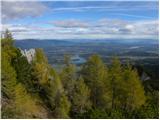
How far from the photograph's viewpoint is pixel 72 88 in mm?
8859

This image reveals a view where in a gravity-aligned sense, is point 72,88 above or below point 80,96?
above

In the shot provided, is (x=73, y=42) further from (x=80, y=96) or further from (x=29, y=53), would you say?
(x=80, y=96)

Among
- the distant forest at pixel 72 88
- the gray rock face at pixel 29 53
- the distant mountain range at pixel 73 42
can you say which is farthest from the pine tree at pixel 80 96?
the distant mountain range at pixel 73 42

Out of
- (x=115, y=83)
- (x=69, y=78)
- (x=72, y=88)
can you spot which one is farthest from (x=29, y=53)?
(x=115, y=83)

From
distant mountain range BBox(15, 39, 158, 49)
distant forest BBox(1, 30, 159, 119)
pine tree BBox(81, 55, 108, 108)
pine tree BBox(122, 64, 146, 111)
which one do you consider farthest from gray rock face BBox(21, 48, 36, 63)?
pine tree BBox(122, 64, 146, 111)

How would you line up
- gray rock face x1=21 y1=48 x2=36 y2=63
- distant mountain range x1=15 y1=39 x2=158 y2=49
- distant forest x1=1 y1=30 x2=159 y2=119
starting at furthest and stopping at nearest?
gray rock face x1=21 y1=48 x2=36 y2=63 → distant forest x1=1 y1=30 x2=159 y2=119 → distant mountain range x1=15 y1=39 x2=158 y2=49

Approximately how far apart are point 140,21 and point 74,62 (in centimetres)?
115

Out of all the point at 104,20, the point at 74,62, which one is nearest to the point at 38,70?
the point at 74,62

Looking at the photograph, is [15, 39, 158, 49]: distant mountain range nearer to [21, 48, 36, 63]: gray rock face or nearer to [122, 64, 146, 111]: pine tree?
[21, 48, 36, 63]: gray rock face

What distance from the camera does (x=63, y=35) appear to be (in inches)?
309

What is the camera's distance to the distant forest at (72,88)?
8.23 m

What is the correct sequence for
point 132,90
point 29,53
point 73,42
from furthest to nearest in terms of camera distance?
1. point 29,53
2. point 132,90
3. point 73,42

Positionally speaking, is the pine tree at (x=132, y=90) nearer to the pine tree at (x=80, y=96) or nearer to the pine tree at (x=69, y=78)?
the pine tree at (x=80, y=96)

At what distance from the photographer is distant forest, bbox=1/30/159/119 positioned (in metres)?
8.23
